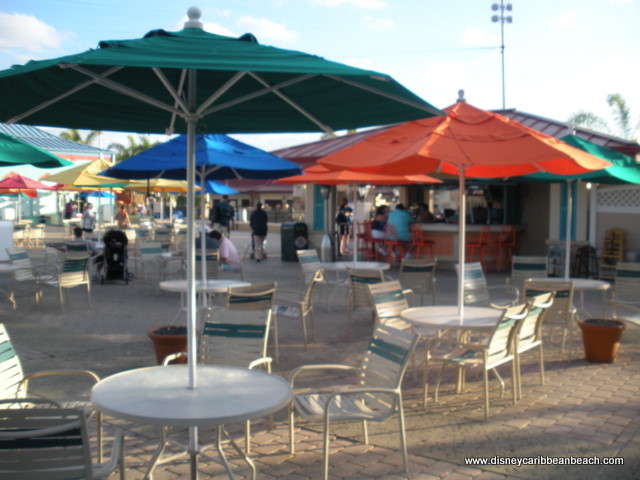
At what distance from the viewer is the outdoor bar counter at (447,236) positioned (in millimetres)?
15172

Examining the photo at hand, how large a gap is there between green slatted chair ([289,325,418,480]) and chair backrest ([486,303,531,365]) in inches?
43.1

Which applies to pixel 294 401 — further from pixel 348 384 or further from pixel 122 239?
pixel 122 239

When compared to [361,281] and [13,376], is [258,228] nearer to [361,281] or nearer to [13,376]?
[361,281]

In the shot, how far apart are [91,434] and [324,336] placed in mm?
3853

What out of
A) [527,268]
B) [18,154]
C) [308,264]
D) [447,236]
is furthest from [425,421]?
A: [447,236]

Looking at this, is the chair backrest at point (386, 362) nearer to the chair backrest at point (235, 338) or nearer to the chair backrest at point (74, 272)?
the chair backrest at point (235, 338)

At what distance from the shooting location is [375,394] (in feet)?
14.0

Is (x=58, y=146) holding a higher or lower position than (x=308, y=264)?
higher

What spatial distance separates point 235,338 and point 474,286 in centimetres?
411

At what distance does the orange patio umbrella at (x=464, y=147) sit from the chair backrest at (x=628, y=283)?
2.38 m

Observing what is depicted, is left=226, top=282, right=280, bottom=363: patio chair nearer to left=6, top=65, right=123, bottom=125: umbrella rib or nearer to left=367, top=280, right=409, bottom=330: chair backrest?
left=367, top=280, right=409, bottom=330: chair backrest

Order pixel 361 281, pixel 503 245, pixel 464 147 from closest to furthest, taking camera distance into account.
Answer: pixel 464 147
pixel 361 281
pixel 503 245

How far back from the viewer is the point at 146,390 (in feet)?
11.2

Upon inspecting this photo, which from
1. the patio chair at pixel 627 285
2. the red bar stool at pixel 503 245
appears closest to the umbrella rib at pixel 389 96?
the patio chair at pixel 627 285
